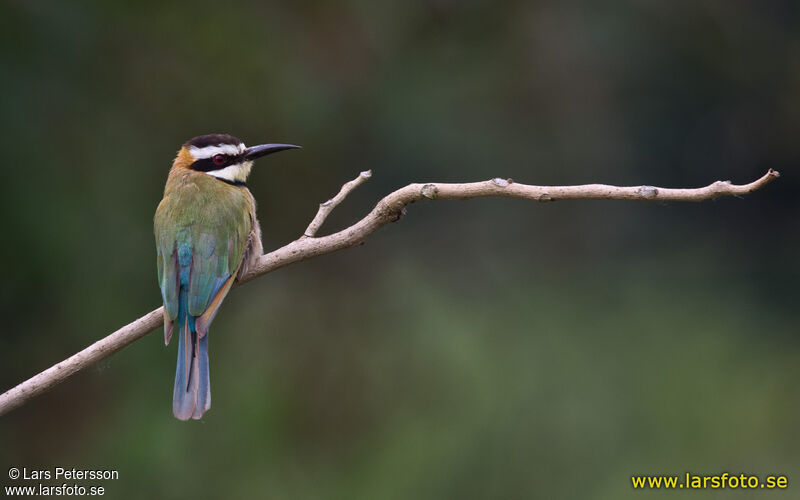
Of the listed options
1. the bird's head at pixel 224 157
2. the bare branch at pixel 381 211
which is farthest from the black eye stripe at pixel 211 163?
the bare branch at pixel 381 211

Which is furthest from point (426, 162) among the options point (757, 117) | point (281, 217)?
point (757, 117)

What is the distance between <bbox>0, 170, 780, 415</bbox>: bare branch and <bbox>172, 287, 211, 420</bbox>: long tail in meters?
0.14

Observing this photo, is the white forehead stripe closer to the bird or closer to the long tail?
the bird

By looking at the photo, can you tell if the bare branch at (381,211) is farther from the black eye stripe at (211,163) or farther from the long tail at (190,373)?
the black eye stripe at (211,163)

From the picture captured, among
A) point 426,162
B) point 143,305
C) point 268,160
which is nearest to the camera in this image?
point 143,305

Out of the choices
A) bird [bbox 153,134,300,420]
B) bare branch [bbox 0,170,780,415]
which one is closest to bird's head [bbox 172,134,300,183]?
bird [bbox 153,134,300,420]

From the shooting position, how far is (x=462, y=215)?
20.9 ft

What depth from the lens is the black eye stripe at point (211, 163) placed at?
3.39 metres

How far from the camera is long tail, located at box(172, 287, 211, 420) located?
9.21 feet

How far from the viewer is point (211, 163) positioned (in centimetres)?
340

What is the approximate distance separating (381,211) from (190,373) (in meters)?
0.81

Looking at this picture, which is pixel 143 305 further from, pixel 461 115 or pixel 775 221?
pixel 775 221

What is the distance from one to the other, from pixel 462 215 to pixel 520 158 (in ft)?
1.77

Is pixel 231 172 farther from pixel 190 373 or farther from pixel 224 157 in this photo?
pixel 190 373
